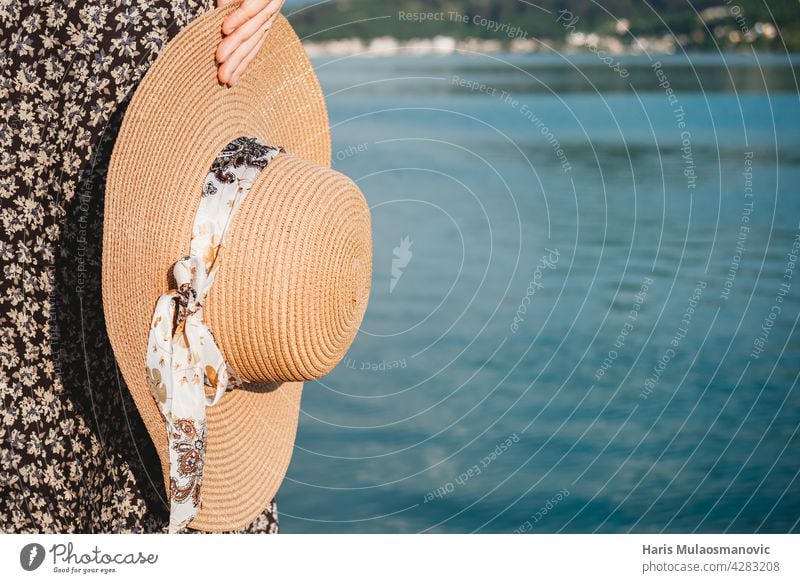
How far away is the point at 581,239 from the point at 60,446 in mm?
4932

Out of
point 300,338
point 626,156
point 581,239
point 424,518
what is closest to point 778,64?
point 626,156

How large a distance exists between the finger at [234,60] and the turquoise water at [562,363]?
1.77 meters

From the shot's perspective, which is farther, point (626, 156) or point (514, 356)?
point (626, 156)

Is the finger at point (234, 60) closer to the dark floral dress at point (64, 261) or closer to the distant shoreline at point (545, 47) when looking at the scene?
the dark floral dress at point (64, 261)

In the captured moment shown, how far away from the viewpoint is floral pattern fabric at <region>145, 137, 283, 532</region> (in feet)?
4.97

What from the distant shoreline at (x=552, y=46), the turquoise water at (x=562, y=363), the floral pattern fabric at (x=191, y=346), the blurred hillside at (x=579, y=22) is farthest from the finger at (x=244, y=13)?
the distant shoreline at (x=552, y=46)

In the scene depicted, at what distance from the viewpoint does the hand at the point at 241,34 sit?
1.63m

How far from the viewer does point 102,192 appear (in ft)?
5.18

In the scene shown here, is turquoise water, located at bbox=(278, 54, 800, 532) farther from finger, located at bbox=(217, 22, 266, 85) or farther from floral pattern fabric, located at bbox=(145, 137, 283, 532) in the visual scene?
finger, located at bbox=(217, 22, 266, 85)

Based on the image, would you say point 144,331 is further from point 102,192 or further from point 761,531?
point 761,531

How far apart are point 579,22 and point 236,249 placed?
58.1 feet

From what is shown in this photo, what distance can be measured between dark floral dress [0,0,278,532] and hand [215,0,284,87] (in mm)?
65

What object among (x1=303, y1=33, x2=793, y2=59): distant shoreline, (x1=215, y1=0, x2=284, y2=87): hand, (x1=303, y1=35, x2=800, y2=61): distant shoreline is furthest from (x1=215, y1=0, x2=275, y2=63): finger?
(x1=303, y1=35, x2=800, y2=61): distant shoreline

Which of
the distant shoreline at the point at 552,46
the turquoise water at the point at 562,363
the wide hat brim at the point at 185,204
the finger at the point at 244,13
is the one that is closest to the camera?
the wide hat brim at the point at 185,204
